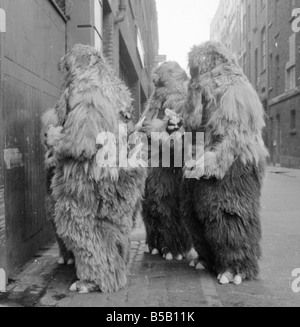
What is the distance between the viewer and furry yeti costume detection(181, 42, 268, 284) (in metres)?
4.07

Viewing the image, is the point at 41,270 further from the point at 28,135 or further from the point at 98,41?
the point at 98,41

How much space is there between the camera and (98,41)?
7906mm

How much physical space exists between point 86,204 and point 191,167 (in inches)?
37.2

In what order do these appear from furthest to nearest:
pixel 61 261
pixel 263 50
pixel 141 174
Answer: pixel 263 50 < pixel 61 261 < pixel 141 174

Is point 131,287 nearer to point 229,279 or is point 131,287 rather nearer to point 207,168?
point 229,279

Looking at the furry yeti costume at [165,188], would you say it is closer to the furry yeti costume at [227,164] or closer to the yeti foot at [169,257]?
the yeti foot at [169,257]

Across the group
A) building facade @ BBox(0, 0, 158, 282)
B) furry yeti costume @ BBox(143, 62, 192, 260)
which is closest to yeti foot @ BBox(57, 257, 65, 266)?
building facade @ BBox(0, 0, 158, 282)

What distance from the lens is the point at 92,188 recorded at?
388 centimetres

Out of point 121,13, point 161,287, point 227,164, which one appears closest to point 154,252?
point 161,287

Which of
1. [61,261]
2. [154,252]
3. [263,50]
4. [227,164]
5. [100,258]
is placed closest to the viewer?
[100,258]

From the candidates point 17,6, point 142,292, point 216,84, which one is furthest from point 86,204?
point 17,6

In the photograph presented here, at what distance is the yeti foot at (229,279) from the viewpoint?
4.18 meters

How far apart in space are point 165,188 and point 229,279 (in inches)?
48.3
